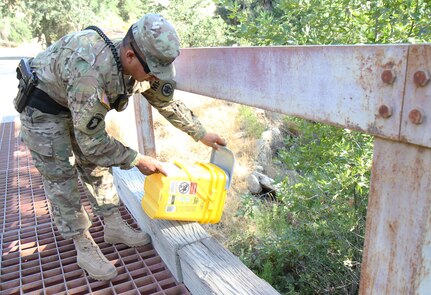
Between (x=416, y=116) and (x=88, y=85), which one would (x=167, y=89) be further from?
(x=416, y=116)

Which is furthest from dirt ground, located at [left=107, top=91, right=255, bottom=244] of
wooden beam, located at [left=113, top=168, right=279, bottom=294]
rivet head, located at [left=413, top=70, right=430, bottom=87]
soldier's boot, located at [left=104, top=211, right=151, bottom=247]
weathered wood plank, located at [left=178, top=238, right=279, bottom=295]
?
rivet head, located at [left=413, top=70, right=430, bottom=87]

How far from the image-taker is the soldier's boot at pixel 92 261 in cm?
220

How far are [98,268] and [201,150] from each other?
4.89 m

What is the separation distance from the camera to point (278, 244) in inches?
139

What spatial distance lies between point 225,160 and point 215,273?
0.81m

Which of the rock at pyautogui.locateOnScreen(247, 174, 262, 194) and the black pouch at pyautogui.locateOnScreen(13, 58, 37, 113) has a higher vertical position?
the black pouch at pyautogui.locateOnScreen(13, 58, 37, 113)

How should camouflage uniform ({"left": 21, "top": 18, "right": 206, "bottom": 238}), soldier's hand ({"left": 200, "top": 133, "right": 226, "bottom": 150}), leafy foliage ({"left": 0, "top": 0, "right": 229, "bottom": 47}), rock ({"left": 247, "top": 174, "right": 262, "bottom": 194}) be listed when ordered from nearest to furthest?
camouflage uniform ({"left": 21, "top": 18, "right": 206, "bottom": 238}), soldier's hand ({"left": 200, "top": 133, "right": 226, "bottom": 150}), rock ({"left": 247, "top": 174, "right": 262, "bottom": 194}), leafy foliage ({"left": 0, "top": 0, "right": 229, "bottom": 47})

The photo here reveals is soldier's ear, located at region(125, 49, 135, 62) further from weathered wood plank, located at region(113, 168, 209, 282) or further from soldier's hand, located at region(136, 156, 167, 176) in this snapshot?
weathered wood plank, located at region(113, 168, 209, 282)

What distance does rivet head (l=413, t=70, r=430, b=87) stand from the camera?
77 cm

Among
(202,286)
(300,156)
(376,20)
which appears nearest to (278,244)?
(300,156)

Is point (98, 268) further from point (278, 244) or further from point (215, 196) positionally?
point (278, 244)

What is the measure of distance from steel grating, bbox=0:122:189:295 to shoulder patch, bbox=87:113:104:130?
915mm

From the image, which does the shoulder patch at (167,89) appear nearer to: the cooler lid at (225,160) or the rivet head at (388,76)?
the cooler lid at (225,160)

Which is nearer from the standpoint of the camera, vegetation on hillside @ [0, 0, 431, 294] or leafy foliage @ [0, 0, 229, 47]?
vegetation on hillside @ [0, 0, 431, 294]
